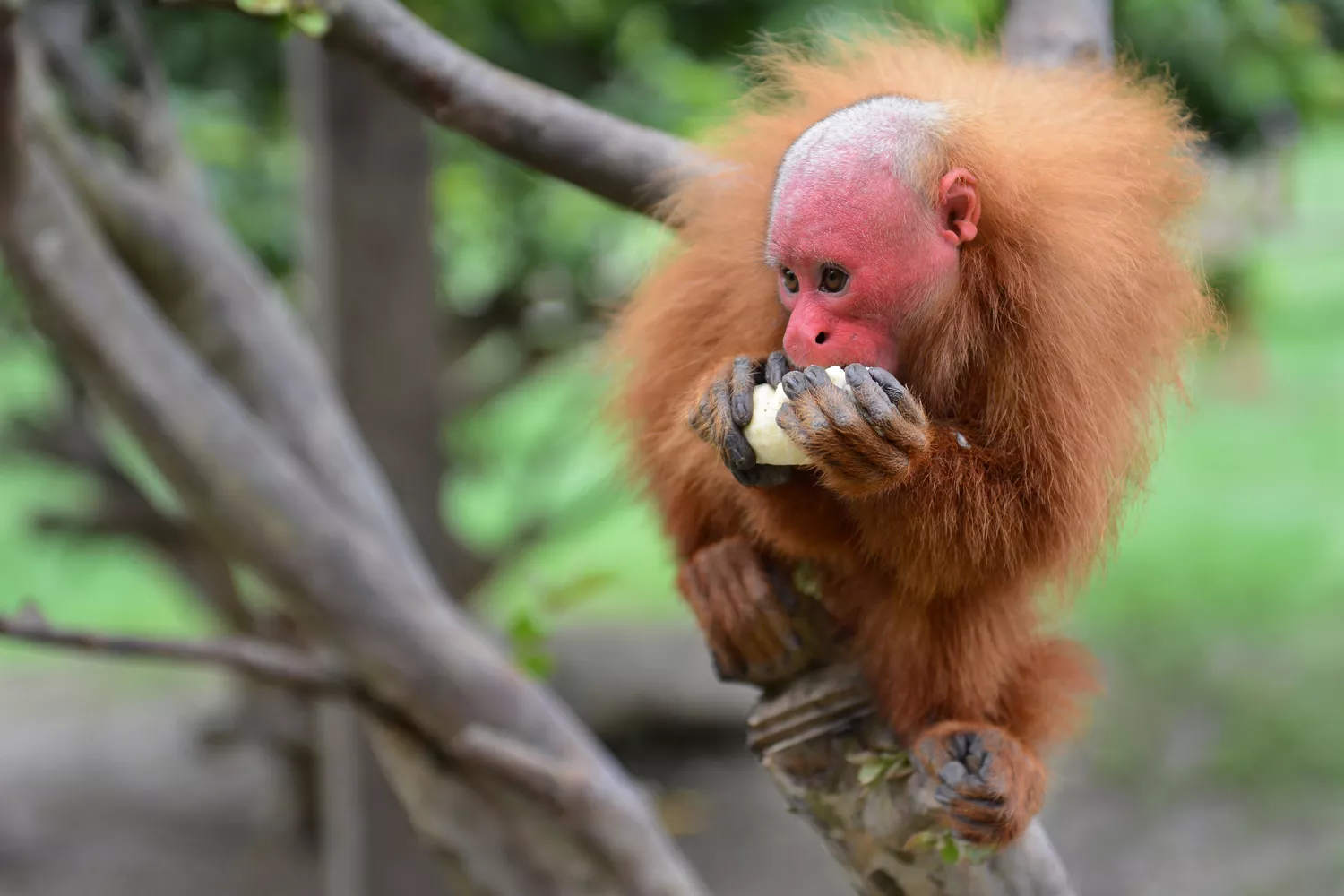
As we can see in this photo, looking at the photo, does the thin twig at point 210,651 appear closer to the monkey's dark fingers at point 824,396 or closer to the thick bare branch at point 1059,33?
the monkey's dark fingers at point 824,396

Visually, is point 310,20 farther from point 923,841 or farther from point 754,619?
point 923,841

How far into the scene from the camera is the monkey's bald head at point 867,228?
1497 mm

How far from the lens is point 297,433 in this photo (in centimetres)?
268

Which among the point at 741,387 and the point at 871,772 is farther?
the point at 871,772

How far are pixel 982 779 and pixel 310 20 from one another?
1.37 meters

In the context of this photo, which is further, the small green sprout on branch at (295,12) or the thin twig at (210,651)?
the thin twig at (210,651)

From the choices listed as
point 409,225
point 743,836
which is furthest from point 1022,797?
point 743,836

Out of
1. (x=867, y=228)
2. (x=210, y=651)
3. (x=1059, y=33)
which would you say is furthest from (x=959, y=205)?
(x=210, y=651)

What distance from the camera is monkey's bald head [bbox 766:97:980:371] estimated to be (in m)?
1.50

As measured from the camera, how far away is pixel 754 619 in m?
1.72

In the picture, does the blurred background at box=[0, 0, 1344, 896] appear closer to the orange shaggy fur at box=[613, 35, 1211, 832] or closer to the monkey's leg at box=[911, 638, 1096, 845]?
the orange shaggy fur at box=[613, 35, 1211, 832]

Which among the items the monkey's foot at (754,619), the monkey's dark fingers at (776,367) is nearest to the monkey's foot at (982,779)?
the monkey's foot at (754,619)

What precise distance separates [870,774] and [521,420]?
7.33 meters

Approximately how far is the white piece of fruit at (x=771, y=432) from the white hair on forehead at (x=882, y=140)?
25 cm
